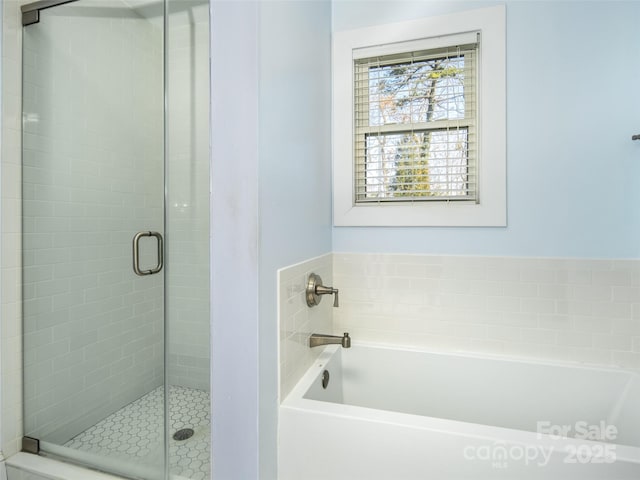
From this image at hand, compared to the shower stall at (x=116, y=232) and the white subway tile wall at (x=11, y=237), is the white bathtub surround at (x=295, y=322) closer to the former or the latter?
the shower stall at (x=116, y=232)

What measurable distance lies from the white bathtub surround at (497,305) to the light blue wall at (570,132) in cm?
10

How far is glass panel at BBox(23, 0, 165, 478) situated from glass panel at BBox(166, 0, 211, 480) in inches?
3.7

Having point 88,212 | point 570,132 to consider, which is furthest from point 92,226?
point 570,132

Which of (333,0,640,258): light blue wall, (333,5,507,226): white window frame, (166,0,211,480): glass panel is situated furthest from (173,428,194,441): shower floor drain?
(333,0,640,258): light blue wall

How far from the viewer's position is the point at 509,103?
160 cm

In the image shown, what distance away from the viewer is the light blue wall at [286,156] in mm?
1082

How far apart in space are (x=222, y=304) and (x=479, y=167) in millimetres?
1335

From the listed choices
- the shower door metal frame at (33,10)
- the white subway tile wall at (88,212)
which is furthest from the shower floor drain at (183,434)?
the shower door metal frame at (33,10)

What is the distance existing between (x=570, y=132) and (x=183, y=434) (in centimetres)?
205

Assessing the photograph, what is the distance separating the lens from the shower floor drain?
51.6 inches

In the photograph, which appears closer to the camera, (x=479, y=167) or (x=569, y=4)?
(x=569, y=4)

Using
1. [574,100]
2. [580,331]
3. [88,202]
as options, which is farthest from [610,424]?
[88,202]

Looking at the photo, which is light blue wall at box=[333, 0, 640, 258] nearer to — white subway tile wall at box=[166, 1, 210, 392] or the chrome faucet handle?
the chrome faucet handle

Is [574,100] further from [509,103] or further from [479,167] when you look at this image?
[479,167]
